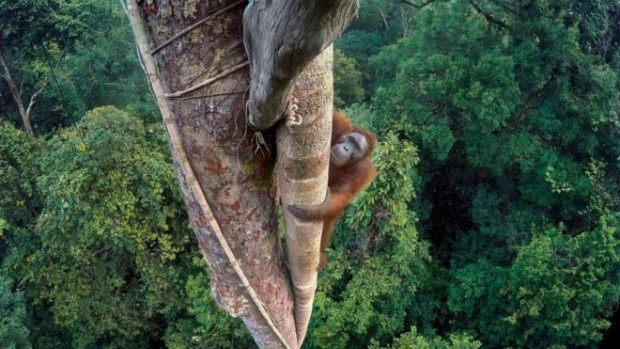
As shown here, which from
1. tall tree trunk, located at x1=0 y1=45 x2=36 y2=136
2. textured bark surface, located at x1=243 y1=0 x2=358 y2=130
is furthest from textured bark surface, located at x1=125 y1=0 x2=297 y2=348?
tall tree trunk, located at x1=0 y1=45 x2=36 y2=136

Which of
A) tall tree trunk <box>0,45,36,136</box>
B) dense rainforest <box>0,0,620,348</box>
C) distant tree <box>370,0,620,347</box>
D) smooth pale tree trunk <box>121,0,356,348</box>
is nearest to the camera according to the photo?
smooth pale tree trunk <box>121,0,356,348</box>

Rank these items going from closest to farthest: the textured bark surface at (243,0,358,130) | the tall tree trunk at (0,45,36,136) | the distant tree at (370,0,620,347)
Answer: the textured bark surface at (243,0,358,130) < the distant tree at (370,0,620,347) < the tall tree trunk at (0,45,36,136)

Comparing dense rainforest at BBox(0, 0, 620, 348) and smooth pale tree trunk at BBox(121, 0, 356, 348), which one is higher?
smooth pale tree trunk at BBox(121, 0, 356, 348)

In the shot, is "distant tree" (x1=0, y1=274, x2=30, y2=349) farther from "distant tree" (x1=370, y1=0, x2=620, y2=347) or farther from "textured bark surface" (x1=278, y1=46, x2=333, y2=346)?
"textured bark surface" (x1=278, y1=46, x2=333, y2=346)

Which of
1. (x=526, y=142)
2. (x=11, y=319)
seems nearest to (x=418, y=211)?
(x=526, y=142)

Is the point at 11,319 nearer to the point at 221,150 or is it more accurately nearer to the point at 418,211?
the point at 418,211
